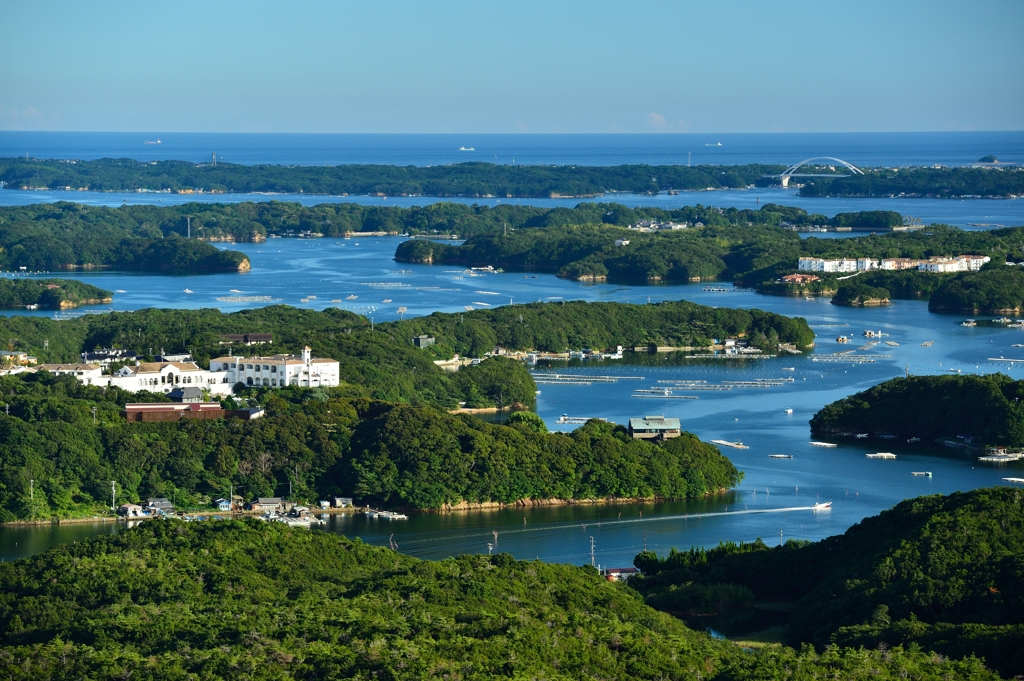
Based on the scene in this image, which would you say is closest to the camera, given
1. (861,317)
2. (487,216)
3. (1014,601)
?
(1014,601)

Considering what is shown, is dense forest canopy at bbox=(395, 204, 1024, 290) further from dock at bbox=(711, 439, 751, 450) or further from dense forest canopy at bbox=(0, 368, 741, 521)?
dense forest canopy at bbox=(0, 368, 741, 521)

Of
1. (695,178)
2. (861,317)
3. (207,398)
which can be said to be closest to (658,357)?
(861,317)

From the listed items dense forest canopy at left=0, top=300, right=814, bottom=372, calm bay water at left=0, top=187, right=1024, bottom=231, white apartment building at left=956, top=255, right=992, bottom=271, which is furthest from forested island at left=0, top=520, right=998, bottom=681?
calm bay water at left=0, top=187, right=1024, bottom=231

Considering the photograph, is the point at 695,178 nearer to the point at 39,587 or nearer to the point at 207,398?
the point at 207,398

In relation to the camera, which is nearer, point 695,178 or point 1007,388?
point 1007,388

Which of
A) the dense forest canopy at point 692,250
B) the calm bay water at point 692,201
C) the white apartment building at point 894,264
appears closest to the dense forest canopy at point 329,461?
the dense forest canopy at point 692,250

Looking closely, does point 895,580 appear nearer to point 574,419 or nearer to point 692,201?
point 574,419

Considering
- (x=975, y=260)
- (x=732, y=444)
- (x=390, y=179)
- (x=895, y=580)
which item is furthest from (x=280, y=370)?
(x=390, y=179)
